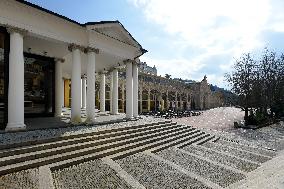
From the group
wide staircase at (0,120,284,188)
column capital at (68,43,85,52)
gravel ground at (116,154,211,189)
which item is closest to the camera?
wide staircase at (0,120,284,188)

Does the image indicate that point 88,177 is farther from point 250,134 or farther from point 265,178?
point 250,134

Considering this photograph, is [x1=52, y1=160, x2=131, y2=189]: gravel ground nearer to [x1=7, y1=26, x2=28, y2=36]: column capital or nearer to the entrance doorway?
[x1=7, y1=26, x2=28, y2=36]: column capital

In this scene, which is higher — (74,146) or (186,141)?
(74,146)

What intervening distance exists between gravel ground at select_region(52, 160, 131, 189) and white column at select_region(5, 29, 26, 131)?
4.42m

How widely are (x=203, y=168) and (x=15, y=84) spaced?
8924 millimetres

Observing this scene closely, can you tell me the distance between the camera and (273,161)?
13.1 meters

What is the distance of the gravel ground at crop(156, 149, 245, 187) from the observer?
933 cm

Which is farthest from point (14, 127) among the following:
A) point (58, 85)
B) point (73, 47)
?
point (58, 85)

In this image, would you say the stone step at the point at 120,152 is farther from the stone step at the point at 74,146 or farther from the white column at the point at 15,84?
the white column at the point at 15,84

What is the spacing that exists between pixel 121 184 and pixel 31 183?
255cm

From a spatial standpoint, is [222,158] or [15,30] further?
[222,158]

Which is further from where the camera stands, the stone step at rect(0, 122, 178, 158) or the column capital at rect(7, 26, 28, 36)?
the column capital at rect(7, 26, 28, 36)

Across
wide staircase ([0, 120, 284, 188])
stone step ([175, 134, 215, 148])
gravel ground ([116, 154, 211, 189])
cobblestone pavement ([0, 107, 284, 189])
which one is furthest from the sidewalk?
stone step ([175, 134, 215, 148])

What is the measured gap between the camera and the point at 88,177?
8125 millimetres
